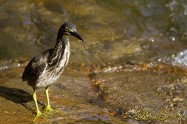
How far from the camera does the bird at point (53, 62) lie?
7.37 m

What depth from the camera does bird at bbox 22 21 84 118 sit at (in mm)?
7368

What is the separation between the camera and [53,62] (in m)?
7.52

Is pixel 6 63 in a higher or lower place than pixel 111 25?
lower

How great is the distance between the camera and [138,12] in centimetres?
1348

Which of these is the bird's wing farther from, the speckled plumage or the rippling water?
the rippling water

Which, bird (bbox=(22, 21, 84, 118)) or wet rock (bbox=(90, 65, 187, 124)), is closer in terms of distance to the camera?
bird (bbox=(22, 21, 84, 118))

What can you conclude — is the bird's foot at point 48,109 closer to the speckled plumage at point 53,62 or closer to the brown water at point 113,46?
the brown water at point 113,46

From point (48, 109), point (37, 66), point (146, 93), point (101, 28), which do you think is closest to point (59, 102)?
point (48, 109)

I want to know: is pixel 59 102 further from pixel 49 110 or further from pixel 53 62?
pixel 53 62

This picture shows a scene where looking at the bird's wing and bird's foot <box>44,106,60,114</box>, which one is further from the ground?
the bird's wing

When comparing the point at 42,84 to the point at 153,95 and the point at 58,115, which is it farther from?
the point at 153,95

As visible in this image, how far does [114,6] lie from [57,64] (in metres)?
6.47

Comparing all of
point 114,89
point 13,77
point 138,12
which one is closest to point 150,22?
point 138,12

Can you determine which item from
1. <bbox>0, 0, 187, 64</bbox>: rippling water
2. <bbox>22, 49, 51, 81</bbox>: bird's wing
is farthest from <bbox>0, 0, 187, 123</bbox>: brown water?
<bbox>22, 49, 51, 81</bbox>: bird's wing
